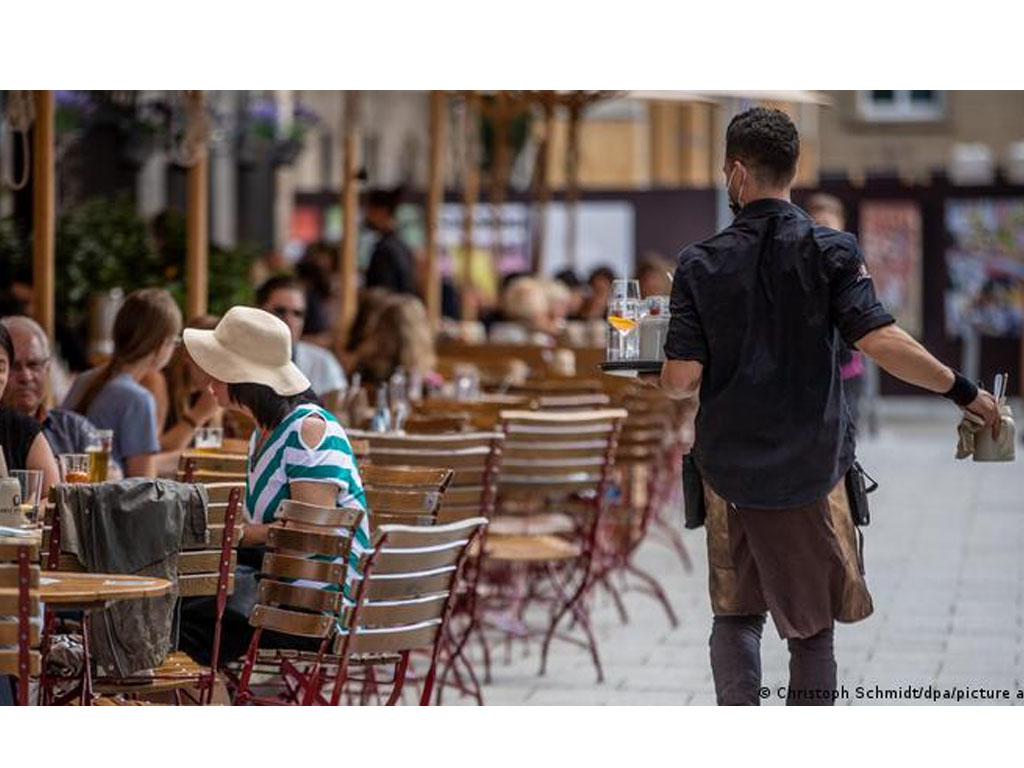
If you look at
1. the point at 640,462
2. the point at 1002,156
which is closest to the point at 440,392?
the point at 640,462

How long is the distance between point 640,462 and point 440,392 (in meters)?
1.05

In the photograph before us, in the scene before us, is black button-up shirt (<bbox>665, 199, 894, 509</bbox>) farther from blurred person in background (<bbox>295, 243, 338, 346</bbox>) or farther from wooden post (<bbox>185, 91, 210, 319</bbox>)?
blurred person in background (<bbox>295, 243, 338, 346</bbox>)

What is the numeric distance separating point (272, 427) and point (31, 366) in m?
1.17

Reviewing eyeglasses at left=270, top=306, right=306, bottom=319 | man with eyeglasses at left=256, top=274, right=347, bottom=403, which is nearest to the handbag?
man with eyeglasses at left=256, top=274, right=347, bottom=403

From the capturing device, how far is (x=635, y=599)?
998 cm

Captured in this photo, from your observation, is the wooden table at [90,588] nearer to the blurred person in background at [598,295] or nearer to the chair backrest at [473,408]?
the chair backrest at [473,408]

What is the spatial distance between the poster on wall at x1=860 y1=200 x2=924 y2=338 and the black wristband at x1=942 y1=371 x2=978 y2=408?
19.9m

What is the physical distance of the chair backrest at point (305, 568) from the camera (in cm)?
540

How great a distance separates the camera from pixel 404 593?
5367 millimetres

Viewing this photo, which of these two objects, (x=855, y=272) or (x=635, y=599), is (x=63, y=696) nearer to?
(x=855, y=272)

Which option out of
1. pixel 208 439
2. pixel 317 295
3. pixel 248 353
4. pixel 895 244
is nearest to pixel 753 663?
pixel 248 353

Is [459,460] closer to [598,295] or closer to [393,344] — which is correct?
[393,344]
